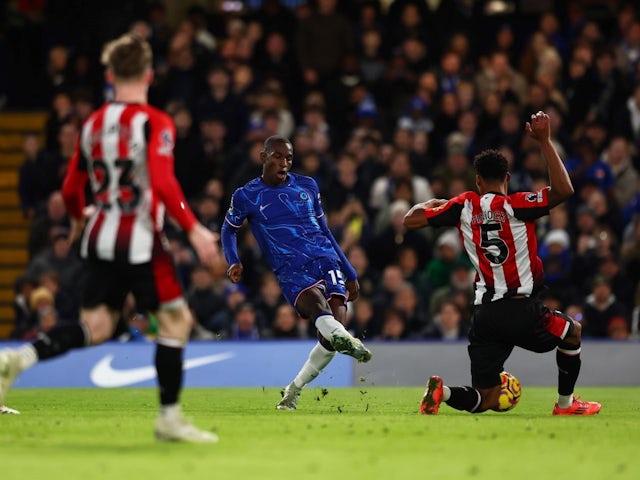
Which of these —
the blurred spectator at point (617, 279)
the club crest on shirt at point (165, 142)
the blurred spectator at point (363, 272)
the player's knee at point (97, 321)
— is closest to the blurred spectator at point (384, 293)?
the blurred spectator at point (363, 272)

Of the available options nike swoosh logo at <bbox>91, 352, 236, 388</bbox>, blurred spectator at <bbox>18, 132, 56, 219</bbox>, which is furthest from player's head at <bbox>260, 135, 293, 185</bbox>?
blurred spectator at <bbox>18, 132, 56, 219</bbox>

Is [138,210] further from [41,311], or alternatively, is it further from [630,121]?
[630,121]

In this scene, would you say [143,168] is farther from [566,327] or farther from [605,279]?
[605,279]

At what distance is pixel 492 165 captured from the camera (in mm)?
10164

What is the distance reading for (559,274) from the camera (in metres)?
17.1

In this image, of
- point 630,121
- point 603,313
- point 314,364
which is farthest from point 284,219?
point 630,121

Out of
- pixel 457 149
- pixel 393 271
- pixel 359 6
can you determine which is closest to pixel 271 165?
pixel 393 271

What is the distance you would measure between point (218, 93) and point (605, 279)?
640cm

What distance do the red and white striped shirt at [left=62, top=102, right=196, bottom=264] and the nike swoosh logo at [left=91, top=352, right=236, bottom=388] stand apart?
8.01 metres

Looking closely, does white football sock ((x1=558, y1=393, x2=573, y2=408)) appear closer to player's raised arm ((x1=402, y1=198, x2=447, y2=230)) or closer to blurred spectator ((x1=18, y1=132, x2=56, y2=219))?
player's raised arm ((x1=402, y1=198, x2=447, y2=230))

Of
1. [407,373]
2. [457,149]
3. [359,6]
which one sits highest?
[359,6]

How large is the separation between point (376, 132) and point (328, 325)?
937cm

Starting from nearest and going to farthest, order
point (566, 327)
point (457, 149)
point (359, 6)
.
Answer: point (566, 327) < point (457, 149) < point (359, 6)

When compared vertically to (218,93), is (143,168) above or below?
below
